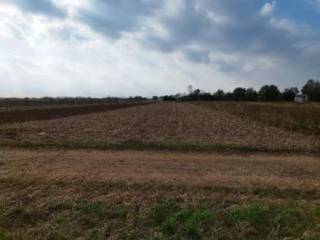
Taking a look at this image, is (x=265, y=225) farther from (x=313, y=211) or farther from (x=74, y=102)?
(x=74, y=102)

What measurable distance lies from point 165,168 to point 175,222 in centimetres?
373

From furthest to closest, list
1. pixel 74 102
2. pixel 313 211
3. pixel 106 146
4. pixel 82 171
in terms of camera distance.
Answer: pixel 74 102 < pixel 106 146 < pixel 82 171 < pixel 313 211

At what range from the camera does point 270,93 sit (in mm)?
132750

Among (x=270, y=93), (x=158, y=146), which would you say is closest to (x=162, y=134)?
(x=158, y=146)

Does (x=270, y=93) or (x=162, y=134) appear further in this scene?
(x=270, y=93)

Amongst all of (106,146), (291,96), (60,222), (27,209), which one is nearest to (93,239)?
(60,222)

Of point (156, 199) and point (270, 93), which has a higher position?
point (270, 93)

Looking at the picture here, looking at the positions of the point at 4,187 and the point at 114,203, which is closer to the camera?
the point at 114,203

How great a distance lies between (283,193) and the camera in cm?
722

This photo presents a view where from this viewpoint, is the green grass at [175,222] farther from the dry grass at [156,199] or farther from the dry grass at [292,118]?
the dry grass at [292,118]

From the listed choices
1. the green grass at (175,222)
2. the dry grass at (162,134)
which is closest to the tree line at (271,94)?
the dry grass at (162,134)

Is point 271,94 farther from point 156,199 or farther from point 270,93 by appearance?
point 156,199

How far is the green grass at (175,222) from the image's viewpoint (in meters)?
5.40

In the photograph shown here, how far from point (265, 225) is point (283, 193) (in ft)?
5.72
